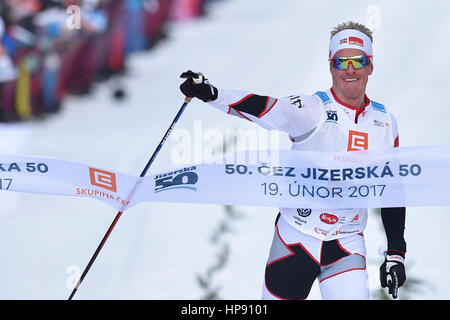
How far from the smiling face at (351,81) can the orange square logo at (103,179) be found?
118 cm

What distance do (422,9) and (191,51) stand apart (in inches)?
123

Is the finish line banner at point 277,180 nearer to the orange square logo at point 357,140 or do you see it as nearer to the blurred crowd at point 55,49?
the orange square logo at point 357,140

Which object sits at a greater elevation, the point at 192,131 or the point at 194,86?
the point at 192,131

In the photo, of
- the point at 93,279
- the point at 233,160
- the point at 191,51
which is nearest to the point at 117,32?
the point at 191,51

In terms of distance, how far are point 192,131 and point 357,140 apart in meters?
5.57

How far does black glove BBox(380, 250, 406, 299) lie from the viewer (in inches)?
160

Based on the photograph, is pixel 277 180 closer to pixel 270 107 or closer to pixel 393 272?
pixel 270 107

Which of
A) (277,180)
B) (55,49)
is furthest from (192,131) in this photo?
(277,180)

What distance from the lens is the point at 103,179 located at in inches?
172

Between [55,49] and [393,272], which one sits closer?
[393,272]

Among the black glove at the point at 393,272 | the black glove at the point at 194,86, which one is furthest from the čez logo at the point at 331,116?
the black glove at the point at 393,272

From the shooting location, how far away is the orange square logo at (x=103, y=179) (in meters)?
4.35

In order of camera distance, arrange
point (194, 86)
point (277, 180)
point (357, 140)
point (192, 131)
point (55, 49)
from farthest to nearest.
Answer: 1. point (55, 49)
2. point (192, 131)
3. point (277, 180)
4. point (357, 140)
5. point (194, 86)

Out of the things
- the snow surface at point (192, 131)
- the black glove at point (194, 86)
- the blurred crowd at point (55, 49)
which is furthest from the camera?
the blurred crowd at point (55, 49)
